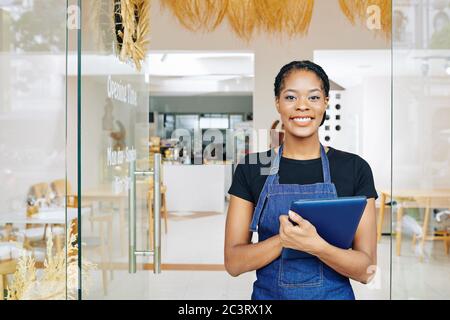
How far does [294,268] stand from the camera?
47.1 inches

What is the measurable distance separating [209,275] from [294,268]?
2.84 m

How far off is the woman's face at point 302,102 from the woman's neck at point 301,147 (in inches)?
1.1

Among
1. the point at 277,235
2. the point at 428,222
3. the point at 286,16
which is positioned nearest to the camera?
the point at 277,235

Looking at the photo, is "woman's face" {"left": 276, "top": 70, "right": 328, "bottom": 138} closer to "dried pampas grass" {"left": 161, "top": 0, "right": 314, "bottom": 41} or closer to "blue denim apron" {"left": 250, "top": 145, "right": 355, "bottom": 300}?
"blue denim apron" {"left": 250, "top": 145, "right": 355, "bottom": 300}

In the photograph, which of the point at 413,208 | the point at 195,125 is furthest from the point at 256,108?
the point at 195,125

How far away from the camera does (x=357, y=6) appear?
3.77 m

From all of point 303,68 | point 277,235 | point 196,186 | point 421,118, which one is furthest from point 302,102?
point 196,186

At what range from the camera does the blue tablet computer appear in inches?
39.0

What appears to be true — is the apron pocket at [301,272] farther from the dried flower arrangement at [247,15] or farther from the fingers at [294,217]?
the dried flower arrangement at [247,15]

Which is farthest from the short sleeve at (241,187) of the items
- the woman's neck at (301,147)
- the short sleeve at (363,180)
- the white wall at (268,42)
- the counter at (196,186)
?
the counter at (196,186)

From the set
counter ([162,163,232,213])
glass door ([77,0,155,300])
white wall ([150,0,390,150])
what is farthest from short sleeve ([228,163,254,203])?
counter ([162,163,232,213])

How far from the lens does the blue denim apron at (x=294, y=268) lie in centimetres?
118

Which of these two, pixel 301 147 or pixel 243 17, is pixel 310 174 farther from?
pixel 243 17

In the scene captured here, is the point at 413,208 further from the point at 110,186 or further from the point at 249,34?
the point at 249,34
